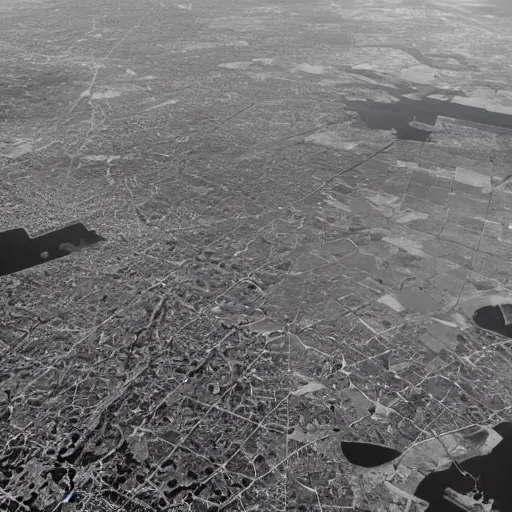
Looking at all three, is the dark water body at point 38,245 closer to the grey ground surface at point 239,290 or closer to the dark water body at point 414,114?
the grey ground surface at point 239,290

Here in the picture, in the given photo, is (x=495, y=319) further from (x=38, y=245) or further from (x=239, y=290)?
(x=38, y=245)

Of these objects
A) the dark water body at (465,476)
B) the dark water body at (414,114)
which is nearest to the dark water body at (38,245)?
the dark water body at (465,476)

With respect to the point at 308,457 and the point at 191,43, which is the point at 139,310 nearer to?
the point at 308,457

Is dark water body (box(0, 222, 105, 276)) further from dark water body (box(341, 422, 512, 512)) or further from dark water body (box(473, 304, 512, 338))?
dark water body (box(473, 304, 512, 338))

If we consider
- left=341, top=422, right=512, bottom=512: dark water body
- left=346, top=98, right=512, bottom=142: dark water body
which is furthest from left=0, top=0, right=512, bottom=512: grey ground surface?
left=346, top=98, right=512, bottom=142: dark water body

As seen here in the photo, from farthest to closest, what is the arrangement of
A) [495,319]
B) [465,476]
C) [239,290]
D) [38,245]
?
1. [38,245]
2. [239,290]
3. [495,319]
4. [465,476]

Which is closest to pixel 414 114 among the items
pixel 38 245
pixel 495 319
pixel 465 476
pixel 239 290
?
pixel 495 319

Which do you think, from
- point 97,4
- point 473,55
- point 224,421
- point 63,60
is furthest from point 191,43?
point 224,421
